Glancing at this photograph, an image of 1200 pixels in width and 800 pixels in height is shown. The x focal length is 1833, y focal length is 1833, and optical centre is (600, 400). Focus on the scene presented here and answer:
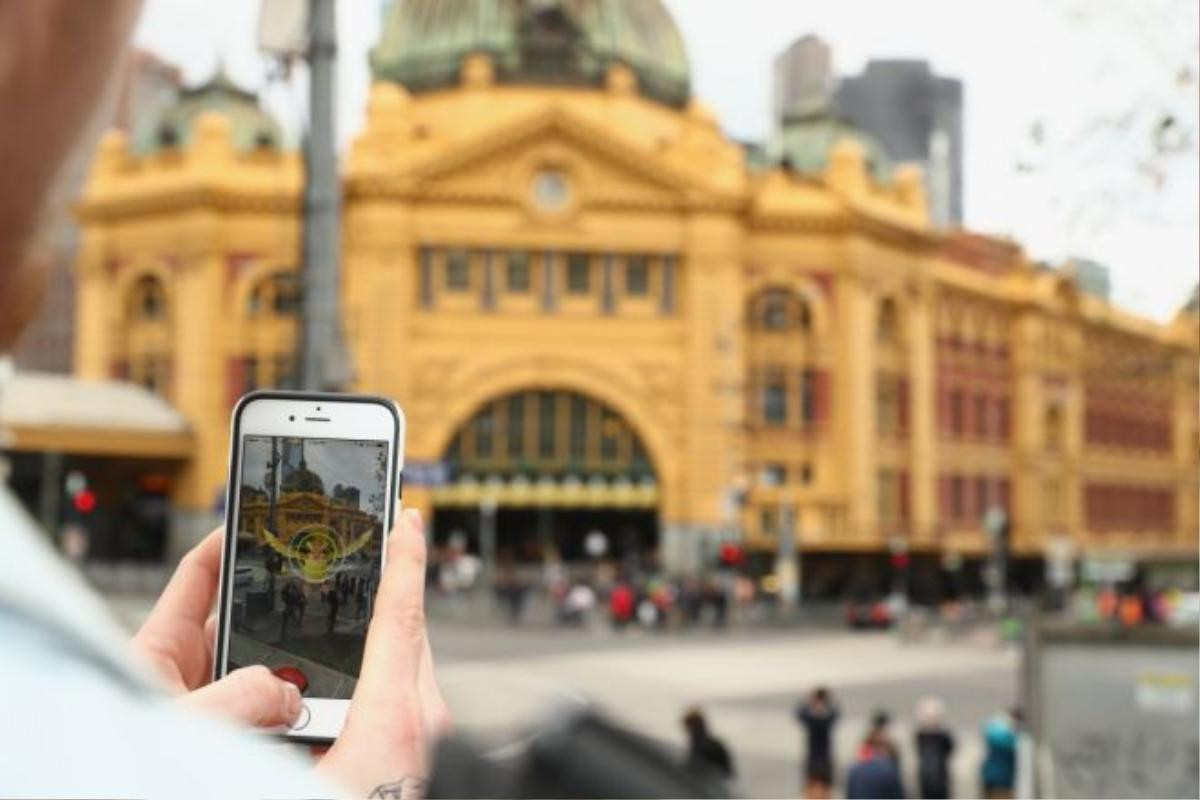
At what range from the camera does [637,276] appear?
187 ft

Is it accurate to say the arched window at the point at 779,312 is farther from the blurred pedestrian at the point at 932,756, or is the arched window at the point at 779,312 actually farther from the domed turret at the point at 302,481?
the domed turret at the point at 302,481

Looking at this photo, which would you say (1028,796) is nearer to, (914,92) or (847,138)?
(847,138)

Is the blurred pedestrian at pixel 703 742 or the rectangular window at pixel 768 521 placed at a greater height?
the rectangular window at pixel 768 521

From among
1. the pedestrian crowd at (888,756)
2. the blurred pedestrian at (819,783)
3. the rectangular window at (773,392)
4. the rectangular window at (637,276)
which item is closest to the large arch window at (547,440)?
the rectangular window at (637,276)

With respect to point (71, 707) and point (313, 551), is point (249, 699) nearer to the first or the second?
point (313, 551)

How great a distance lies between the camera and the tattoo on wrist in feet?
4.17

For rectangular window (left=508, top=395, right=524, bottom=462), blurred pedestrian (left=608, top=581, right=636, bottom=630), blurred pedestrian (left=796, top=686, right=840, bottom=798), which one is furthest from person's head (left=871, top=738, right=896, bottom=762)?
rectangular window (left=508, top=395, right=524, bottom=462)

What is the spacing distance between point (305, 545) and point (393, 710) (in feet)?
1.41

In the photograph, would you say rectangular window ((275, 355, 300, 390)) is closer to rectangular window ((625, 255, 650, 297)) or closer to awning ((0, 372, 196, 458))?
awning ((0, 372, 196, 458))

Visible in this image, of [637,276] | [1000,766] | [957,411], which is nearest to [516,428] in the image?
[637,276]

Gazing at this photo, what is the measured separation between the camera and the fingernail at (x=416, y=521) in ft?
4.78

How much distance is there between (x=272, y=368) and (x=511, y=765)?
51563mm

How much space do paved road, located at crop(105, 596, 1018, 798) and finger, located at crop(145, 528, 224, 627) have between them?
10540 millimetres

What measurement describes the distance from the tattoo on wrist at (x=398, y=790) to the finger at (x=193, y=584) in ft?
1.72
